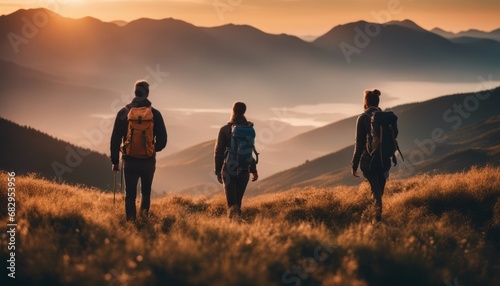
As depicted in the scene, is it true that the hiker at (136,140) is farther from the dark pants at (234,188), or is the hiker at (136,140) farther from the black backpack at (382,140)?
the black backpack at (382,140)

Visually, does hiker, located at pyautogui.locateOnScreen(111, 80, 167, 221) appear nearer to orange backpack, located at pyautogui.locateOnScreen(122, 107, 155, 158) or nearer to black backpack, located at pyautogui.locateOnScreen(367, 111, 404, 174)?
orange backpack, located at pyautogui.locateOnScreen(122, 107, 155, 158)

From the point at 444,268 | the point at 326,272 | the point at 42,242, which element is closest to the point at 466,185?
the point at 444,268

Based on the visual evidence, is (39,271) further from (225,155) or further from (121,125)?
(225,155)

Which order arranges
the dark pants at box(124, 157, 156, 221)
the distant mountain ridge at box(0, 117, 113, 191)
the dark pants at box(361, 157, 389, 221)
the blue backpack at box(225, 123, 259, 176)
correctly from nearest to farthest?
the dark pants at box(124, 157, 156, 221)
the dark pants at box(361, 157, 389, 221)
the blue backpack at box(225, 123, 259, 176)
the distant mountain ridge at box(0, 117, 113, 191)

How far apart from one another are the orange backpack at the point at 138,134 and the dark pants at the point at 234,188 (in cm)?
192

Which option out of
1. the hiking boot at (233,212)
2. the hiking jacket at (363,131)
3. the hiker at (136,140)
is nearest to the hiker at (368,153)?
the hiking jacket at (363,131)

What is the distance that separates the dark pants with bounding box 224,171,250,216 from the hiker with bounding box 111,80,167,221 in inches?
65.7

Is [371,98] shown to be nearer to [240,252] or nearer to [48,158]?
[240,252]

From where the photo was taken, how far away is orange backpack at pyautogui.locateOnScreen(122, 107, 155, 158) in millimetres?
10336

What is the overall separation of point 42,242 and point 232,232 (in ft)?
9.06

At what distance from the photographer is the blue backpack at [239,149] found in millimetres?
11266

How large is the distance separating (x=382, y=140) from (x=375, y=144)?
162 mm

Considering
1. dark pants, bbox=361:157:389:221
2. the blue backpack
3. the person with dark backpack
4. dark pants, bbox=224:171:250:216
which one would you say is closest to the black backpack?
the person with dark backpack

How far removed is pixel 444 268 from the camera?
7.53 metres
